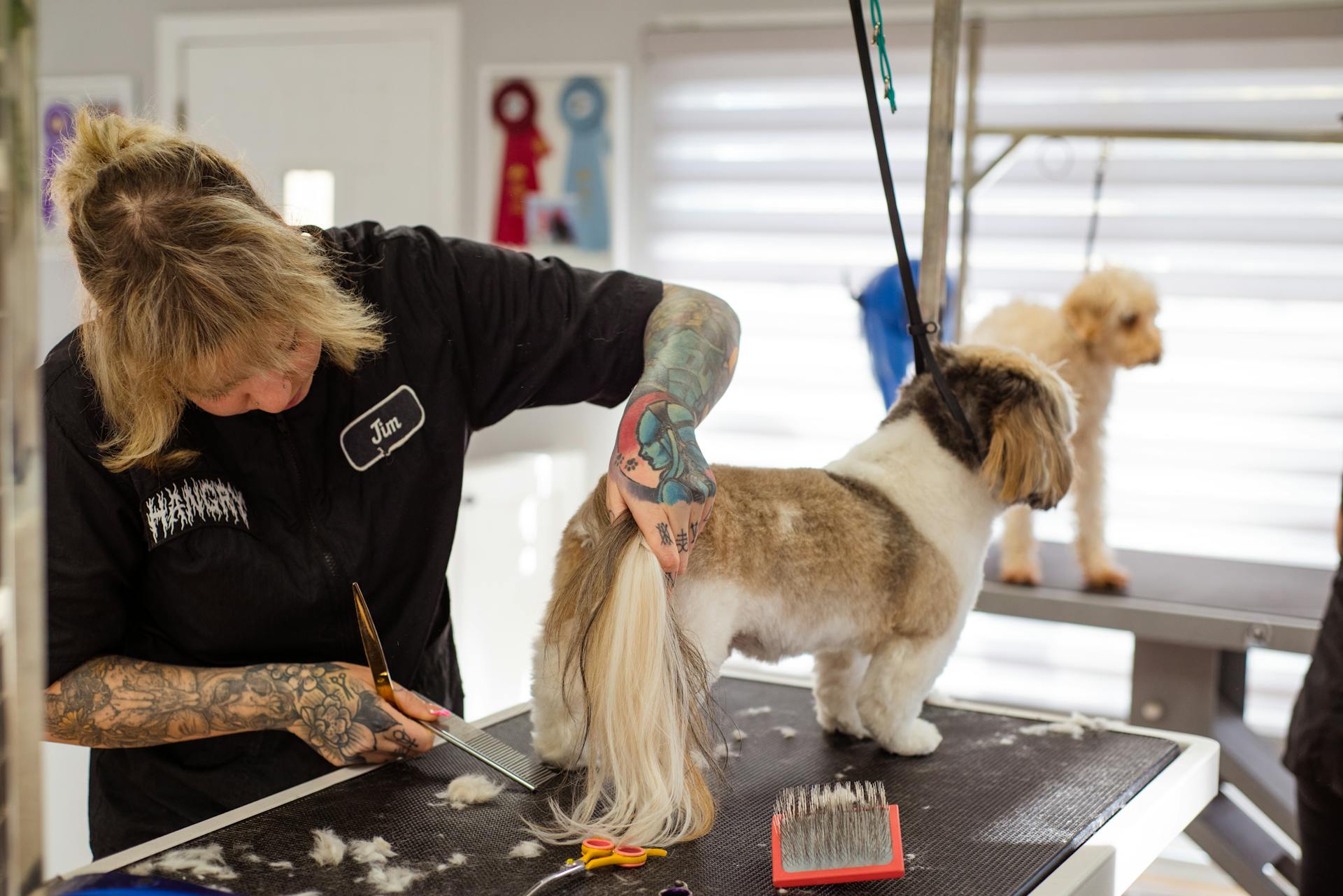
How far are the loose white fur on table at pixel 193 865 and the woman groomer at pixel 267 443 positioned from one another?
19 centimetres

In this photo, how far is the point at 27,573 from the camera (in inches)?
24.3

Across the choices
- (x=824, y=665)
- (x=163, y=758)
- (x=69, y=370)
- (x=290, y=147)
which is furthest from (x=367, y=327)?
(x=290, y=147)

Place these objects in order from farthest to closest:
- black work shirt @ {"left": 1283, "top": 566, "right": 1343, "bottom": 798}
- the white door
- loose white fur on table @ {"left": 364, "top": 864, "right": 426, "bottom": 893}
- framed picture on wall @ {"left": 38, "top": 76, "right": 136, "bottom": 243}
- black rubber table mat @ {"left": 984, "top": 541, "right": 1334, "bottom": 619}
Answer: framed picture on wall @ {"left": 38, "top": 76, "right": 136, "bottom": 243}
the white door
black rubber table mat @ {"left": 984, "top": 541, "right": 1334, "bottom": 619}
black work shirt @ {"left": 1283, "top": 566, "right": 1343, "bottom": 798}
loose white fur on table @ {"left": 364, "top": 864, "right": 426, "bottom": 893}

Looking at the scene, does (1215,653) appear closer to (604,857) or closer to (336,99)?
(604,857)

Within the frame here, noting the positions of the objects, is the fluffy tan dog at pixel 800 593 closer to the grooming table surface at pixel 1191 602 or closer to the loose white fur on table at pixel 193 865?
the loose white fur on table at pixel 193 865

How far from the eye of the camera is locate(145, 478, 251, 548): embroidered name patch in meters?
1.18

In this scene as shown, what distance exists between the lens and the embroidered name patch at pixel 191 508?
1181 millimetres

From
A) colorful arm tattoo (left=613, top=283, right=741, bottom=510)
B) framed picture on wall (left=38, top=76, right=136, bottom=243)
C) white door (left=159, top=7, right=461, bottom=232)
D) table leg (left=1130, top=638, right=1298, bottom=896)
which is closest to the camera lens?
colorful arm tattoo (left=613, top=283, right=741, bottom=510)

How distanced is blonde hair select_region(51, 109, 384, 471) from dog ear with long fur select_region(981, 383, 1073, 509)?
2.27 ft

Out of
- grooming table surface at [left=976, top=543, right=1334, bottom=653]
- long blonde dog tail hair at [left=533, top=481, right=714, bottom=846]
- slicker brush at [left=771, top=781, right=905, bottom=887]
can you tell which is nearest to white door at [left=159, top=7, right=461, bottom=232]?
grooming table surface at [left=976, top=543, right=1334, bottom=653]

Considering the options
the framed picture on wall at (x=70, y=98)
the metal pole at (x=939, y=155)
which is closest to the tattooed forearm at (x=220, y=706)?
the metal pole at (x=939, y=155)

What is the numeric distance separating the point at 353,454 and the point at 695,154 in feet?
8.34

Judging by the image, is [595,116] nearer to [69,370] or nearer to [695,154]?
[695,154]

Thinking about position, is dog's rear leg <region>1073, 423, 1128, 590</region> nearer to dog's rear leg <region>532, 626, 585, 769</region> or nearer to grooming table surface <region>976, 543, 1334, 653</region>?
grooming table surface <region>976, 543, 1334, 653</region>
